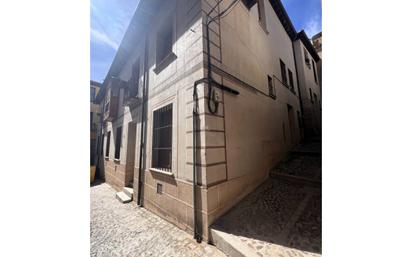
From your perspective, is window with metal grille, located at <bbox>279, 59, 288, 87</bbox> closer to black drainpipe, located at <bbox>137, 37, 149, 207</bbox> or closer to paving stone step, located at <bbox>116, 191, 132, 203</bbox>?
black drainpipe, located at <bbox>137, 37, 149, 207</bbox>

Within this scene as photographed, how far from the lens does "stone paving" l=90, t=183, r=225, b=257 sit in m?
2.64

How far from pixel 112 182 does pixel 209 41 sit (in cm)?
816

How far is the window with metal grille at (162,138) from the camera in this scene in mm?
4246

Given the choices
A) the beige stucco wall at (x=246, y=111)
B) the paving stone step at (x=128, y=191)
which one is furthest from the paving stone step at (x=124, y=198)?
the beige stucco wall at (x=246, y=111)

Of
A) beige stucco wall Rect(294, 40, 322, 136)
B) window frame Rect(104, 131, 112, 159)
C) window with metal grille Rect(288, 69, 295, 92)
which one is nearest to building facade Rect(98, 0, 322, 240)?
window with metal grille Rect(288, 69, 295, 92)

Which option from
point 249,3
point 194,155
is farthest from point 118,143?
point 249,3

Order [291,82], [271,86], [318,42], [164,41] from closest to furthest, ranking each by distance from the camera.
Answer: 1. [164,41]
2. [271,86]
3. [291,82]
4. [318,42]

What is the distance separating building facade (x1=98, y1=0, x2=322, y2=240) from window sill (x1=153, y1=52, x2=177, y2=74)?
3 cm

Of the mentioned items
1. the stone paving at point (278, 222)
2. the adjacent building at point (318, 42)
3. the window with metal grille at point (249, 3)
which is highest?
the adjacent building at point (318, 42)

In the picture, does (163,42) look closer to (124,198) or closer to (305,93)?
(124,198)

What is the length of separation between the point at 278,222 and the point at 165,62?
4.66 metres

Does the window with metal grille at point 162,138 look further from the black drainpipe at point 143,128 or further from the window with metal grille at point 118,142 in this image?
the window with metal grille at point 118,142

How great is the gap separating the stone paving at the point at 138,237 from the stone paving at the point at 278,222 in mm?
588

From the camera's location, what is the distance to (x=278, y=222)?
114 inches
